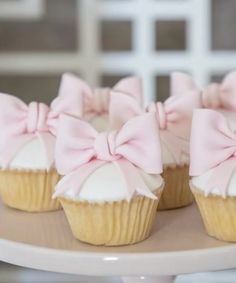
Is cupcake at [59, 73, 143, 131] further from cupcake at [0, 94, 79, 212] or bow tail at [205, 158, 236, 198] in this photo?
bow tail at [205, 158, 236, 198]

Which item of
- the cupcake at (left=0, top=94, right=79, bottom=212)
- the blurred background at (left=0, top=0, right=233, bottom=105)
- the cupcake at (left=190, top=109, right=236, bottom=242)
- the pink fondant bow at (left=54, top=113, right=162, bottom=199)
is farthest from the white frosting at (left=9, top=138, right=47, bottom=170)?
the blurred background at (left=0, top=0, right=233, bottom=105)

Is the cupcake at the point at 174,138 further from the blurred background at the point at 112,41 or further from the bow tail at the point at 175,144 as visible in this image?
the blurred background at the point at 112,41

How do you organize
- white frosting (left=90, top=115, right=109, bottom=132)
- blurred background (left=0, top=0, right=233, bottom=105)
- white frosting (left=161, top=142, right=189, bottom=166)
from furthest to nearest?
blurred background (left=0, top=0, right=233, bottom=105)
white frosting (left=90, top=115, right=109, bottom=132)
white frosting (left=161, top=142, right=189, bottom=166)

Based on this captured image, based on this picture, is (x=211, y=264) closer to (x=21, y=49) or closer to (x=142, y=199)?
(x=142, y=199)

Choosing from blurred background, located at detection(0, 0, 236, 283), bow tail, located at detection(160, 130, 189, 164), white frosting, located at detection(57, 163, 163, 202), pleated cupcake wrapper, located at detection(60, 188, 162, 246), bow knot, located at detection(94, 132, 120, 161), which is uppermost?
blurred background, located at detection(0, 0, 236, 283)

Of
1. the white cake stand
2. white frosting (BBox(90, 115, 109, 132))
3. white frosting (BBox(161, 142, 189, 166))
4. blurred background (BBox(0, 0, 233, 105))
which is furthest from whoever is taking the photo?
blurred background (BBox(0, 0, 233, 105))

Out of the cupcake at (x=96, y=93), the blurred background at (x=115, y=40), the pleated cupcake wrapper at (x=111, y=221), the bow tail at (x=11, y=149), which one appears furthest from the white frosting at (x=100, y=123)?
the blurred background at (x=115, y=40)

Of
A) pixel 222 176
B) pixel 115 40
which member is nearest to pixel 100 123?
pixel 222 176

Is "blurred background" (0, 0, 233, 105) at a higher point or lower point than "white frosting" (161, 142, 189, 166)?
higher
